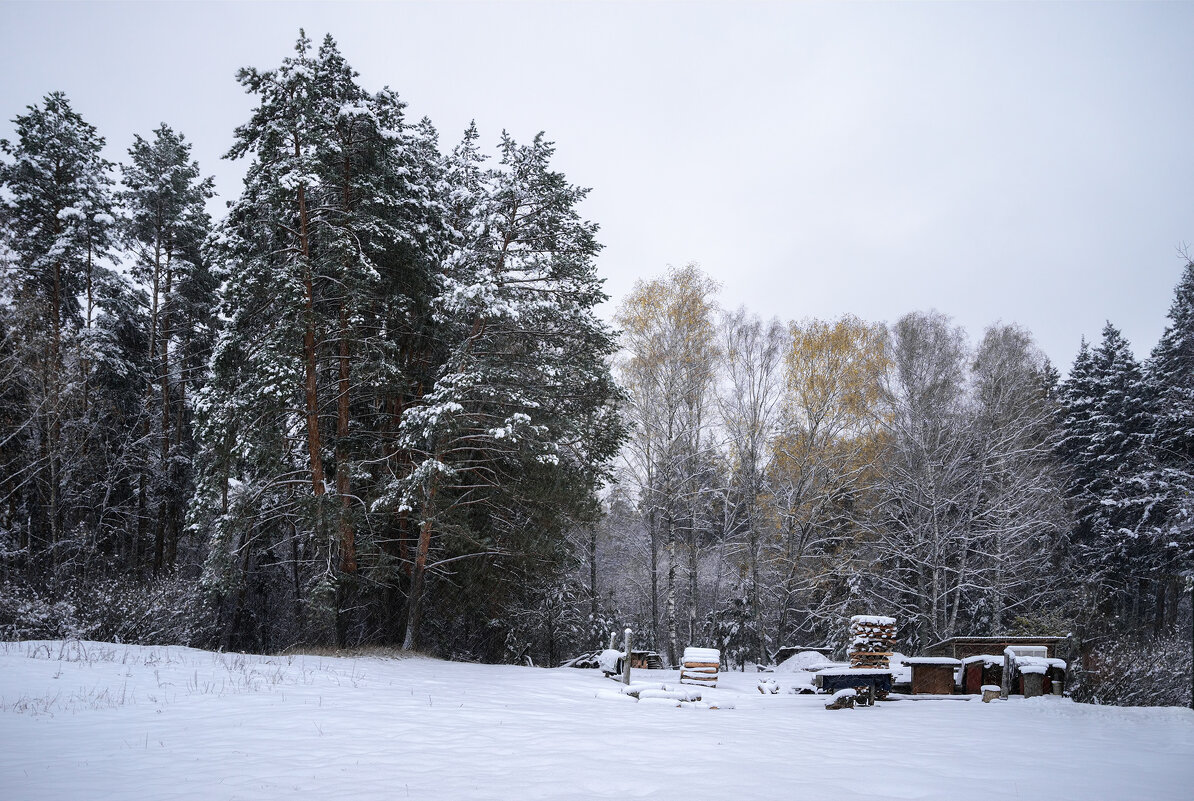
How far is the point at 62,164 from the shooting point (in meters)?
21.0

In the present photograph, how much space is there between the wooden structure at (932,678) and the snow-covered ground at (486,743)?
3061 mm

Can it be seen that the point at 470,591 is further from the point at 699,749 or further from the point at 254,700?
the point at 699,749

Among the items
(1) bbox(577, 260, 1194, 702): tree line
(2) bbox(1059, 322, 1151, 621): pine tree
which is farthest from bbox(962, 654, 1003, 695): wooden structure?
(2) bbox(1059, 322, 1151, 621): pine tree

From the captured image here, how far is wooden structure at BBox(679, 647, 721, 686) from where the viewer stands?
1446cm

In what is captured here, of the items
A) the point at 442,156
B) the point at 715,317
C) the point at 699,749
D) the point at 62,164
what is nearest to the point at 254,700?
the point at 699,749

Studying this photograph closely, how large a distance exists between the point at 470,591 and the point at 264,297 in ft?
29.5

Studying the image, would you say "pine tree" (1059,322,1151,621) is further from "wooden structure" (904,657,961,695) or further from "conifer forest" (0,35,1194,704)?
"wooden structure" (904,657,961,695)

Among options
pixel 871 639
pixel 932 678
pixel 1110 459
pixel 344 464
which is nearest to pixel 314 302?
pixel 344 464

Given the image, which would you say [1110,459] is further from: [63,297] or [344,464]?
[63,297]

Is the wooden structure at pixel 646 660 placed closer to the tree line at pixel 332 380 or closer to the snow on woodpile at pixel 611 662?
the snow on woodpile at pixel 611 662

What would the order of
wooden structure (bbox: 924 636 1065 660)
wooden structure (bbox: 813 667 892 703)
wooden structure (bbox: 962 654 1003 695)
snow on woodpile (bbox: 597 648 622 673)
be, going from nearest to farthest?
wooden structure (bbox: 813 667 892 703) → wooden structure (bbox: 962 654 1003 695) → wooden structure (bbox: 924 636 1065 660) → snow on woodpile (bbox: 597 648 622 673)

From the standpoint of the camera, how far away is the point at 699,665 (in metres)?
14.7

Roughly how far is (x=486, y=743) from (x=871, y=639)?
977 cm

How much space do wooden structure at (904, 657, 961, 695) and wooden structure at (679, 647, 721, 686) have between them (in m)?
Result: 4.11
